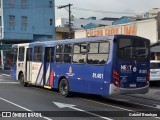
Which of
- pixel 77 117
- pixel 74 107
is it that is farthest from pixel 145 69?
pixel 77 117

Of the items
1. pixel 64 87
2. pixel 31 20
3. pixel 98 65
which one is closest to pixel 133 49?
pixel 98 65

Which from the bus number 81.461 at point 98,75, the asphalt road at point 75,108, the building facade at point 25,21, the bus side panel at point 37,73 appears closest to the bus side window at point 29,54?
the bus side panel at point 37,73

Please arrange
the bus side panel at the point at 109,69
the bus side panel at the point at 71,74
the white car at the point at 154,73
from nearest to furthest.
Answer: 1. the bus side panel at the point at 109,69
2. the bus side panel at the point at 71,74
3. the white car at the point at 154,73

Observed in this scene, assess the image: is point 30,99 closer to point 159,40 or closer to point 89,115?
point 89,115

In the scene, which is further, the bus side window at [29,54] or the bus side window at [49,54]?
the bus side window at [29,54]

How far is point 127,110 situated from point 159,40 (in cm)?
1697

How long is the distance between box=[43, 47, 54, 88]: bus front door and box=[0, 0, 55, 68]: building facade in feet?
113

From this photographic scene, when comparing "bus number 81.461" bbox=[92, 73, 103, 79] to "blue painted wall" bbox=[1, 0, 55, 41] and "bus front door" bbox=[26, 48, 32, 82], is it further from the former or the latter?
"blue painted wall" bbox=[1, 0, 55, 41]

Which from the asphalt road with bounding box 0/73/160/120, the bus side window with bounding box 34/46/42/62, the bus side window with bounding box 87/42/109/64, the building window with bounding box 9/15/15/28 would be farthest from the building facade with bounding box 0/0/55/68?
the bus side window with bounding box 87/42/109/64

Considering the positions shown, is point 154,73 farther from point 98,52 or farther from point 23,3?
point 23,3

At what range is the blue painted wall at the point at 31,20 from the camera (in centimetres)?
5519

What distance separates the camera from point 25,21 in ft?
188

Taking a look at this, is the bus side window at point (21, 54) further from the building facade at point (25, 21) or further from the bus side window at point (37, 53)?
the building facade at point (25, 21)

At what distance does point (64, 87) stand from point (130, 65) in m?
4.25
